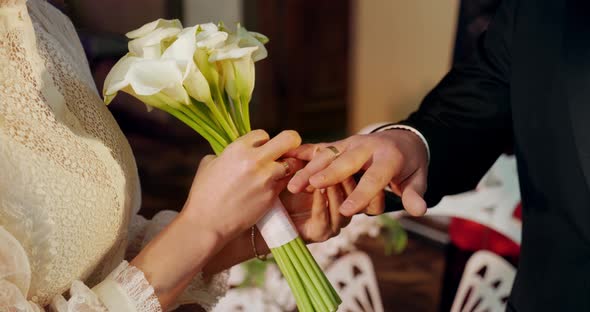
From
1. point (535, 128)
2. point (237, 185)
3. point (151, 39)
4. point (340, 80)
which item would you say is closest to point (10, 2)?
point (151, 39)

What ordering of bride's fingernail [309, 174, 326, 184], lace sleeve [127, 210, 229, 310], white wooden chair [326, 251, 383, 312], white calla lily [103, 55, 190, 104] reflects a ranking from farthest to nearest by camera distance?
white wooden chair [326, 251, 383, 312], lace sleeve [127, 210, 229, 310], bride's fingernail [309, 174, 326, 184], white calla lily [103, 55, 190, 104]

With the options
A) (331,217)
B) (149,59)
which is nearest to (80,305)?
(149,59)

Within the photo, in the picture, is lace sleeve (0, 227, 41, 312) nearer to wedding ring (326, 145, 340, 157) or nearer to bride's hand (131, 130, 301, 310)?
bride's hand (131, 130, 301, 310)

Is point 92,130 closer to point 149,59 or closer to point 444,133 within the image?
point 149,59

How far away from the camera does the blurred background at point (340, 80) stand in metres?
3.53

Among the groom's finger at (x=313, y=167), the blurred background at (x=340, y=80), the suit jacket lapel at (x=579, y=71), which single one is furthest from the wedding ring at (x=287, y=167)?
the blurred background at (x=340, y=80)

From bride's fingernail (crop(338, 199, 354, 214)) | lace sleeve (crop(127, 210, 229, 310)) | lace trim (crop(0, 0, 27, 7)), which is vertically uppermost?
lace trim (crop(0, 0, 27, 7))

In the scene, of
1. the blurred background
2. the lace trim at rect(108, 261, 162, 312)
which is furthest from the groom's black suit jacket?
the blurred background

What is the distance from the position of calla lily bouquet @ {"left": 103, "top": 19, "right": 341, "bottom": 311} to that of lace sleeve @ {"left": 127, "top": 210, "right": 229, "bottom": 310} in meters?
0.25

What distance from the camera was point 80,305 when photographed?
0.94 m

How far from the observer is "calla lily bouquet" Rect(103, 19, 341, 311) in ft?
3.17

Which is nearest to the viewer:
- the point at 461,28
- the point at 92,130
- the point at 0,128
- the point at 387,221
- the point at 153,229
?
the point at 0,128

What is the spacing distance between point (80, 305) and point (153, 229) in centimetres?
40

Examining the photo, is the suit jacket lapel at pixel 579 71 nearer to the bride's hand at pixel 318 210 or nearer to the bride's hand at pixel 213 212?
the bride's hand at pixel 318 210
